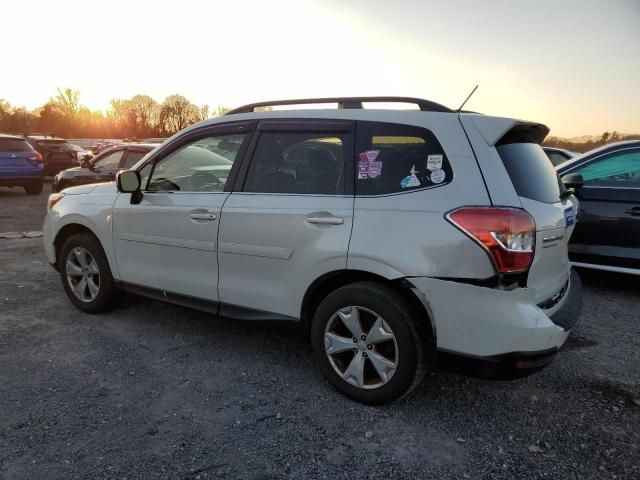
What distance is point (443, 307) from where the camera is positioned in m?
2.54

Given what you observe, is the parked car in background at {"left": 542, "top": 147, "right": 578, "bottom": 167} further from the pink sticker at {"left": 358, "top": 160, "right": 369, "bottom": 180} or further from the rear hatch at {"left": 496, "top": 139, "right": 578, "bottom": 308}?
the pink sticker at {"left": 358, "top": 160, "right": 369, "bottom": 180}

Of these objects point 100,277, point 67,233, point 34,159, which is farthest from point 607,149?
point 34,159

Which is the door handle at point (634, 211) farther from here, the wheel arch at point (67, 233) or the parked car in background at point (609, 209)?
the wheel arch at point (67, 233)

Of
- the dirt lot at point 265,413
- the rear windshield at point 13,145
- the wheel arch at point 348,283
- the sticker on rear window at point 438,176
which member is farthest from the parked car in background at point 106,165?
the sticker on rear window at point 438,176

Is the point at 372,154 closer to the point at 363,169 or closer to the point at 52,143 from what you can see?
the point at 363,169

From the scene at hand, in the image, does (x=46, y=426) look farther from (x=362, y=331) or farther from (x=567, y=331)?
(x=567, y=331)

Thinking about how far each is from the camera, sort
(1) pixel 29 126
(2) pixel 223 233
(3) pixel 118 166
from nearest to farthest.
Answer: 1. (2) pixel 223 233
2. (3) pixel 118 166
3. (1) pixel 29 126

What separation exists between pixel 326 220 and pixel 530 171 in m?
1.23

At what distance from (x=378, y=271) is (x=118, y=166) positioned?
347 inches

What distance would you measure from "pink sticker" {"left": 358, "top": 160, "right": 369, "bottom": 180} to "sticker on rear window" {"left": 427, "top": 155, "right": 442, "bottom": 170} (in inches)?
14.5

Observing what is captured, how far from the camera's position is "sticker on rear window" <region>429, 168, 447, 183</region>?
261cm

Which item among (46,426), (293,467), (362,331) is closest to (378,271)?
(362,331)

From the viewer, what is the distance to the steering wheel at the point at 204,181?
11.4ft

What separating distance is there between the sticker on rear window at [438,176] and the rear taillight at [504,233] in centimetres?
26
